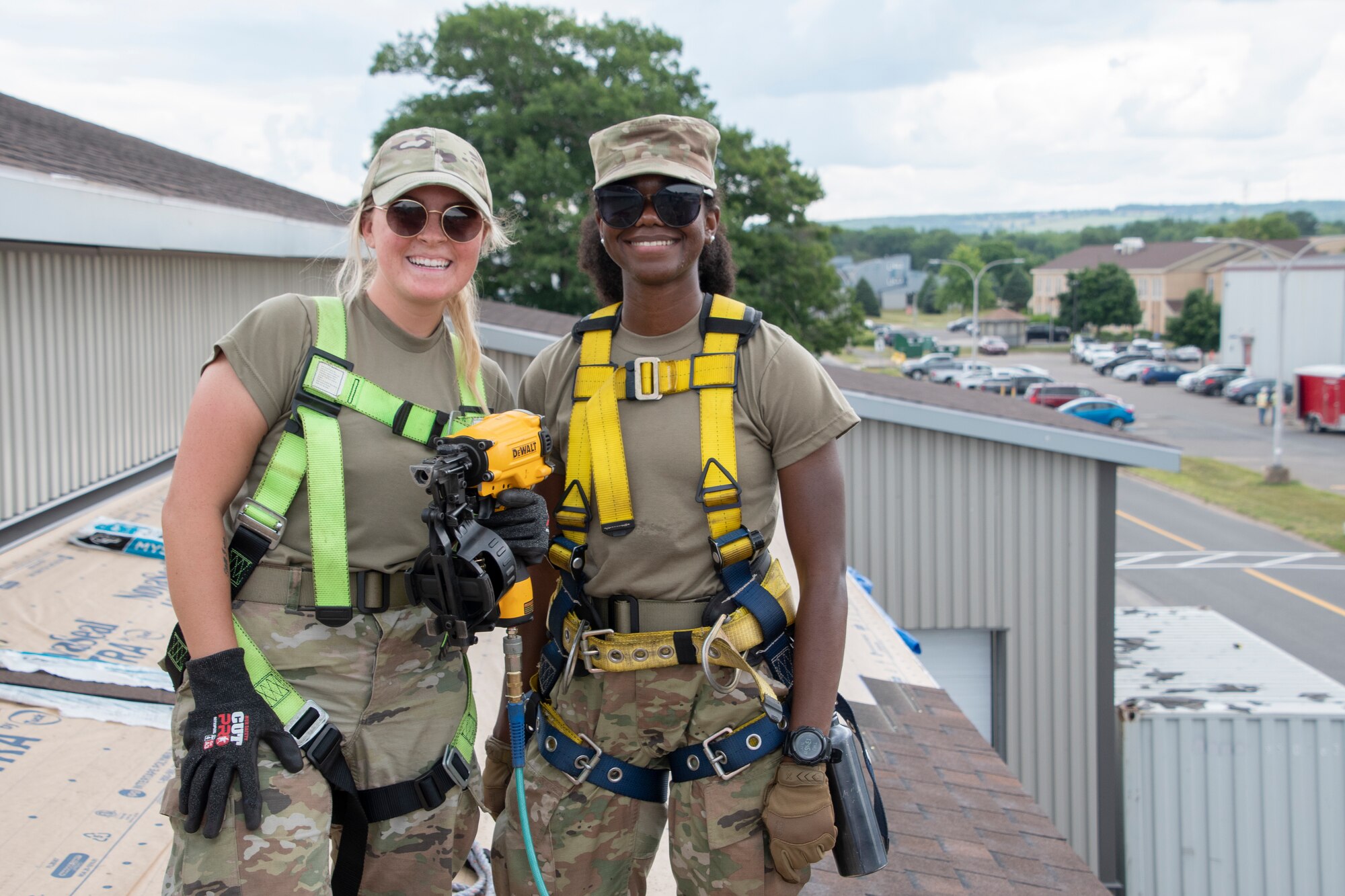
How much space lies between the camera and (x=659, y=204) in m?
2.69

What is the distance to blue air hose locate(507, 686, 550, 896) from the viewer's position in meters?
2.69

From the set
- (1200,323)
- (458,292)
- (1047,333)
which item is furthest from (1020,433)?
(1047,333)

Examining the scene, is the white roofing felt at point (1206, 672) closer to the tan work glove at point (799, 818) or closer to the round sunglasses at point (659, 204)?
the tan work glove at point (799, 818)

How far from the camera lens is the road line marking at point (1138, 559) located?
23641 millimetres

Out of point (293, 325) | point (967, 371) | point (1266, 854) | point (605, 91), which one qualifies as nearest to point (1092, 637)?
point (1266, 854)

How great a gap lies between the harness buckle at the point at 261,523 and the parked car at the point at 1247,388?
158 feet

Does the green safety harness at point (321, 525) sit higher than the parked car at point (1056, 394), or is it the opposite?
the green safety harness at point (321, 525)

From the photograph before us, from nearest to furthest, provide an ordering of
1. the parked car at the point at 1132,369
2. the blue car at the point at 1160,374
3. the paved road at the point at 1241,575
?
the paved road at the point at 1241,575, the blue car at the point at 1160,374, the parked car at the point at 1132,369

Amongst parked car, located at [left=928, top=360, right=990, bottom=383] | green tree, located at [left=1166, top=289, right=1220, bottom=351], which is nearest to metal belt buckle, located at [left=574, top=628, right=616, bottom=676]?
parked car, located at [left=928, top=360, right=990, bottom=383]

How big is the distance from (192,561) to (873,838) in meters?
1.73

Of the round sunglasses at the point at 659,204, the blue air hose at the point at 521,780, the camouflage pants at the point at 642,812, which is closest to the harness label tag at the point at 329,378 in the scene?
the round sunglasses at the point at 659,204

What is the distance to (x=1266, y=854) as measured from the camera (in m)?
9.52

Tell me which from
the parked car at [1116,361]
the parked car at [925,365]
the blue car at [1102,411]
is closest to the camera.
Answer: the blue car at [1102,411]

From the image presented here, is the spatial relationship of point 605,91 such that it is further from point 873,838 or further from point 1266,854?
point 873,838
